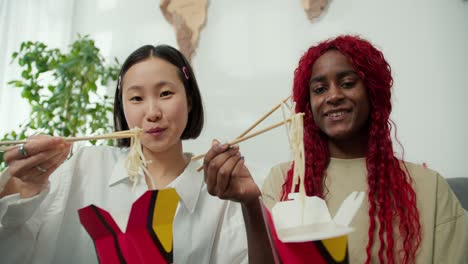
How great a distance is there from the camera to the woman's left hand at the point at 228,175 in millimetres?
642

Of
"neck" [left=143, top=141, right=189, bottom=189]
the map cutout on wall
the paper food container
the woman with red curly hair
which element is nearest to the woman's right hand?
"neck" [left=143, top=141, right=189, bottom=189]

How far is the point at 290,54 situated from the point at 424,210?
1.36 metres

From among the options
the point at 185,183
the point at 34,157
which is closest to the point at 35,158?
the point at 34,157

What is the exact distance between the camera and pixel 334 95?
96cm

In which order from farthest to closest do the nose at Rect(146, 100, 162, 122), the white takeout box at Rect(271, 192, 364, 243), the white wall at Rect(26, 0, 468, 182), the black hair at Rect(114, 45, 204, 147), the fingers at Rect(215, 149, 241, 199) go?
the white wall at Rect(26, 0, 468, 182) < the black hair at Rect(114, 45, 204, 147) < the nose at Rect(146, 100, 162, 122) < the fingers at Rect(215, 149, 241, 199) < the white takeout box at Rect(271, 192, 364, 243)

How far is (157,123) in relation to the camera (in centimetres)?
81

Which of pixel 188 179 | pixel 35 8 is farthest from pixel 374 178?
pixel 35 8

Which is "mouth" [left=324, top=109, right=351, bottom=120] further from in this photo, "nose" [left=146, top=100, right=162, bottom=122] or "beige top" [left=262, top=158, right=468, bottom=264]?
"nose" [left=146, top=100, right=162, bottom=122]

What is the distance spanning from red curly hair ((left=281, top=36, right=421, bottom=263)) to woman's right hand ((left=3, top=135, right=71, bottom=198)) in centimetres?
58

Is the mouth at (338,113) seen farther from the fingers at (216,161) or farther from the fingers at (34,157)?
the fingers at (34,157)

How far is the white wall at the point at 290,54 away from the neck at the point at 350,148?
34.5 inches

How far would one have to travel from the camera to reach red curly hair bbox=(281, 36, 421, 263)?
0.88 m

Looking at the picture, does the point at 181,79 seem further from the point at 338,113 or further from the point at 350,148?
the point at 350,148

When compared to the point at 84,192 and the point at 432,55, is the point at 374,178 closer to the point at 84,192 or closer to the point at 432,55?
the point at 84,192
